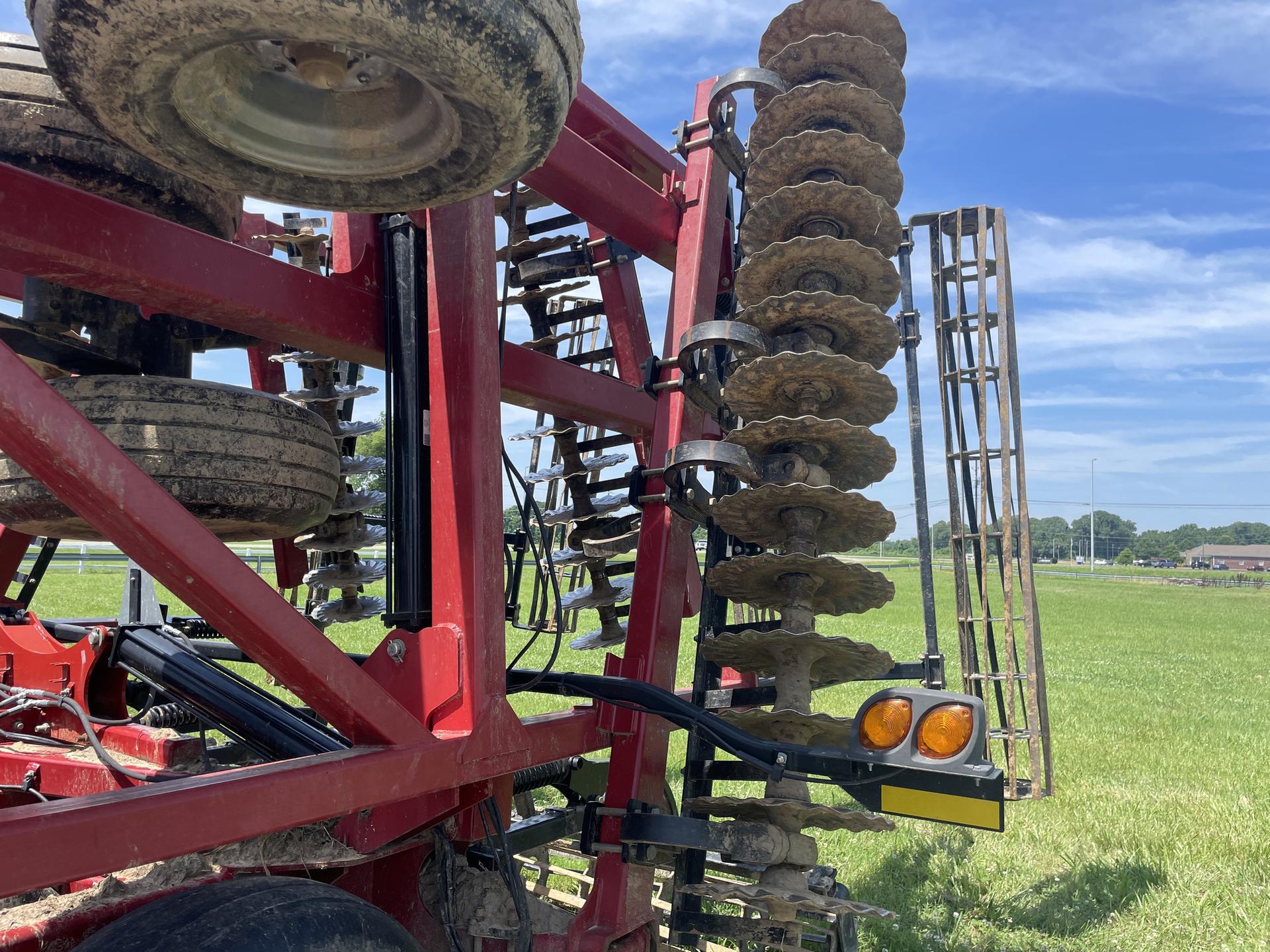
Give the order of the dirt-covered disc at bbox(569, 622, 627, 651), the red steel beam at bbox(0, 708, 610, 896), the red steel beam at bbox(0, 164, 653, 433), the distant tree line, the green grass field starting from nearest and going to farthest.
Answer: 1. the red steel beam at bbox(0, 708, 610, 896)
2. the red steel beam at bbox(0, 164, 653, 433)
3. the green grass field
4. the dirt-covered disc at bbox(569, 622, 627, 651)
5. the distant tree line

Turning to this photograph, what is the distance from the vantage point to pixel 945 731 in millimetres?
2273

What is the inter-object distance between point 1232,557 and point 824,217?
154 meters

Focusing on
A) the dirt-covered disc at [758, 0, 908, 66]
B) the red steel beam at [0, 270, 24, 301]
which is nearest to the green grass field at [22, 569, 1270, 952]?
the dirt-covered disc at [758, 0, 908, 66]

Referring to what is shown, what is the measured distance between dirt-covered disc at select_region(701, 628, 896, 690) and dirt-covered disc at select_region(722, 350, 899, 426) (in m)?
0.59

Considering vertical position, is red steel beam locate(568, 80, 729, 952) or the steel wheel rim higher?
the steel wheel rim

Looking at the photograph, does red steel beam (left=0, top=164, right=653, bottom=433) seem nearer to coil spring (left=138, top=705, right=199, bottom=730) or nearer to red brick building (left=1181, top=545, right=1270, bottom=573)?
coil spring (left=138, top=705, right=199, bottom=730)

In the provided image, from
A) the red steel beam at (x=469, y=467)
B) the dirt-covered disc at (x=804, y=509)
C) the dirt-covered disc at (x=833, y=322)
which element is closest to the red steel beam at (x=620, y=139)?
the dirt-covered disc at (x=833, y=322)

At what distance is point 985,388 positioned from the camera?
5.12 m

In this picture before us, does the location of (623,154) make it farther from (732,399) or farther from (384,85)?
(384,85)

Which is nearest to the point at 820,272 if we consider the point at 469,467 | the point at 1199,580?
the point at 469,467

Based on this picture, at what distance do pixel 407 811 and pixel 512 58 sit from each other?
1517 millimetres

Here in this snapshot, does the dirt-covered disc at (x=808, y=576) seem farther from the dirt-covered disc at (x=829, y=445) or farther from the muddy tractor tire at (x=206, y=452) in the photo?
the muddy tractor tire at (x=206, y=452)

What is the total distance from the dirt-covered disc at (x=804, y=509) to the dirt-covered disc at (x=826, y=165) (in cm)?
104

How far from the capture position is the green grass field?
4180 mm
